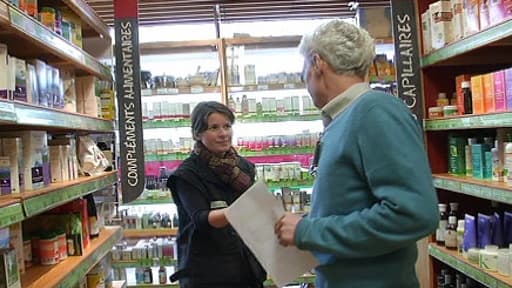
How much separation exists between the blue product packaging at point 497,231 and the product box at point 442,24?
1.06 m

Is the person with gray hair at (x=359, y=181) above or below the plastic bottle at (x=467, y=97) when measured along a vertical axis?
below

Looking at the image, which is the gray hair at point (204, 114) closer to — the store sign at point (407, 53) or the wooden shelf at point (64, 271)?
the wooden shelf at point (64, 271)

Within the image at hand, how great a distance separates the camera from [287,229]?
158cm

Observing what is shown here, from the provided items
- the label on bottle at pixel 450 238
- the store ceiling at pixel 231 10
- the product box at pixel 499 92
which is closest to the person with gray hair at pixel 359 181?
the product box at pixel 499 92

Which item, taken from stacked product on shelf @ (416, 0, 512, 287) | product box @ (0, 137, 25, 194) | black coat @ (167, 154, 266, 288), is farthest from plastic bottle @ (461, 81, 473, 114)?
product box @ (0, 137, 25, 194)

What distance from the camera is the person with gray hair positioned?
4.62 ft

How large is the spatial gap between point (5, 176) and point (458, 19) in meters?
2.47

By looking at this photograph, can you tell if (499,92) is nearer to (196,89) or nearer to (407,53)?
(407,53)

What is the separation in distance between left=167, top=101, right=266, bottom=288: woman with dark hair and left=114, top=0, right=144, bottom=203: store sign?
1.43 m

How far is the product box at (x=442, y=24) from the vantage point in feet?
10.3

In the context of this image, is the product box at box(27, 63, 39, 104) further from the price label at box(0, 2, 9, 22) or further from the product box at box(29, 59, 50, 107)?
the price label at box(0, 2, 9, 22)

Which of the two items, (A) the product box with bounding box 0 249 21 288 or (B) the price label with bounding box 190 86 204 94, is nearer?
(A) the product box with bounding box 0 249 21 288

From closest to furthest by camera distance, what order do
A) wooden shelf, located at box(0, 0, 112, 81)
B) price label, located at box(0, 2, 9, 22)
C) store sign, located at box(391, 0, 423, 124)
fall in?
price label, located at box(0, 2, 9, 22) → wooden shelf, located at box(0, 0, 112, 81) → store sign, located at box(391, 0, 423, 124)

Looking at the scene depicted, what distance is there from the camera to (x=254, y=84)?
502 centimetres
